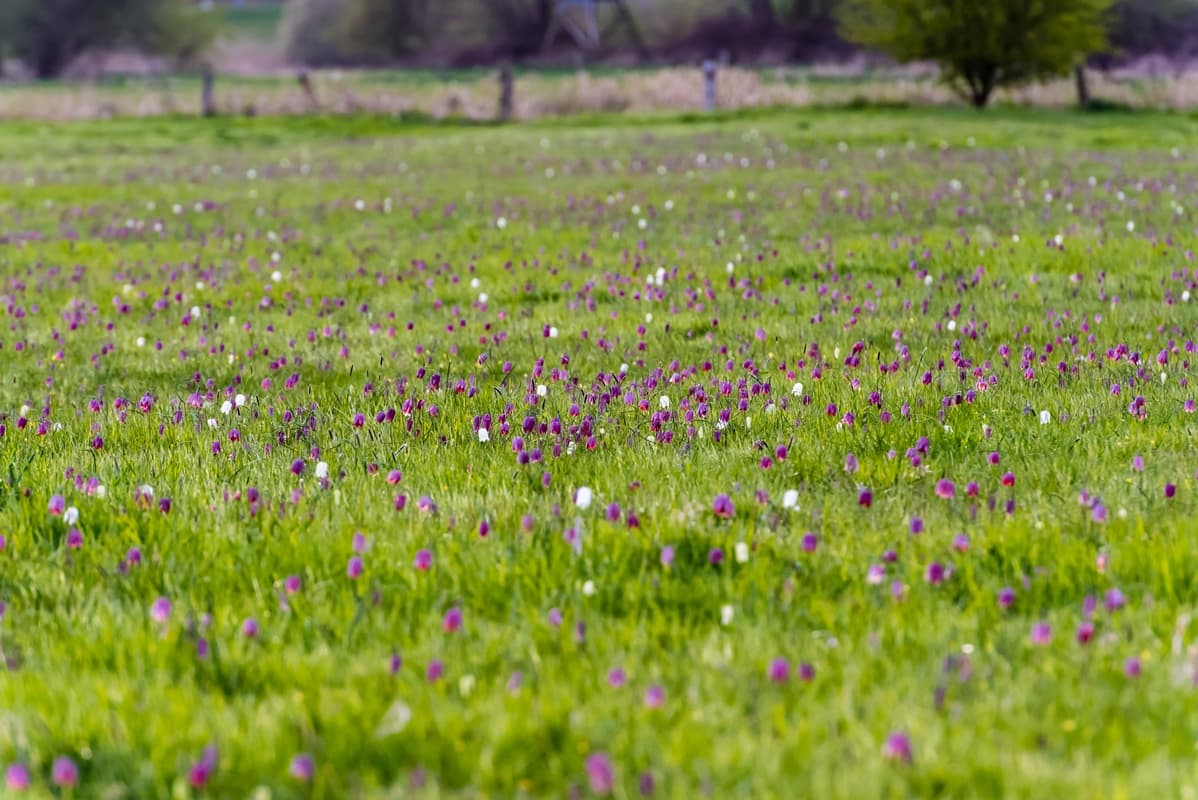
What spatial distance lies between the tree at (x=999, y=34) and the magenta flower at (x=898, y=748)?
3937 cm

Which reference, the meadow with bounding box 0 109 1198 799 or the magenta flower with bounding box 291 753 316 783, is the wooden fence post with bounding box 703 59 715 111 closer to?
the meadow with bounding box 0 109 1198 799

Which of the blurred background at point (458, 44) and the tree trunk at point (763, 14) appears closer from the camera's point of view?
the blurred background at point (458, 44)

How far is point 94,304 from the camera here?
11242mm

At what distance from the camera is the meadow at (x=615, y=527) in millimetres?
3027

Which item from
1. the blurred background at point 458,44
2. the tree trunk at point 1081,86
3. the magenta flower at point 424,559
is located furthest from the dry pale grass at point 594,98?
the magenta flower at point 424,559

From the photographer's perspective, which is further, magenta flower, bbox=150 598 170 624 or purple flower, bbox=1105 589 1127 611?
magenta flower, bbox=150 598 170 624

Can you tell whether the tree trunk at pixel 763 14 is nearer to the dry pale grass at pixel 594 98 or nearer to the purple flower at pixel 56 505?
the dry pale grass at pixel 594 98

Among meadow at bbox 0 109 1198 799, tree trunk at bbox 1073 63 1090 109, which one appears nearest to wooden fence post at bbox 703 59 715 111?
tree trunk at bbox 1073 63 1090 109

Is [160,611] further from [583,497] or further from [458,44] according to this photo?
[458,44]

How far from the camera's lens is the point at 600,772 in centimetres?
274

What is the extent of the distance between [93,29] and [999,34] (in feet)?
224

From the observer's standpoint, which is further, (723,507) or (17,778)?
(723,507)

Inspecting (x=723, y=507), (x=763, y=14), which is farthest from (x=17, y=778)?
(x=763, y=14)

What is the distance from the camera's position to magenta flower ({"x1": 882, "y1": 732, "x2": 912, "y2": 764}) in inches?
113
